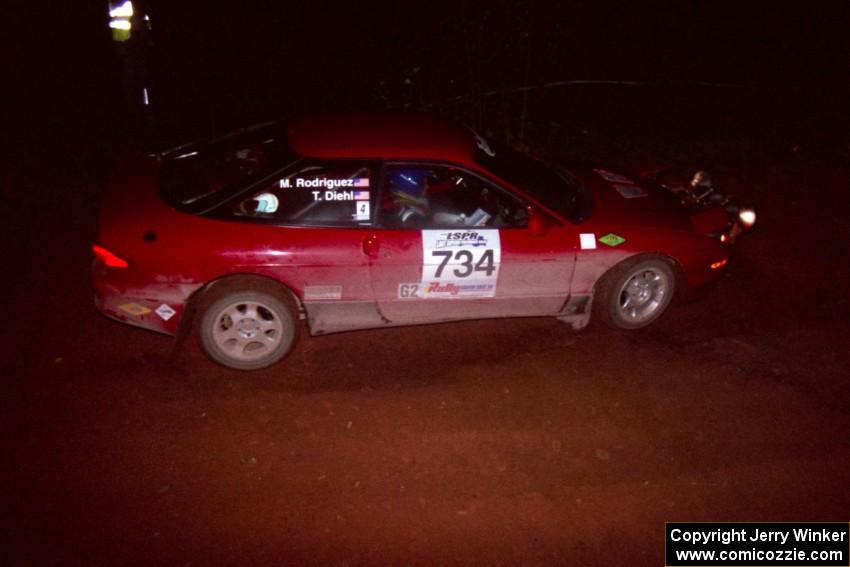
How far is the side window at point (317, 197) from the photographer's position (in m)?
4.35

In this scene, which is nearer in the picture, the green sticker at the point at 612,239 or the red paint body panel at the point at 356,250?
the red paint body panel at the point at 356,250

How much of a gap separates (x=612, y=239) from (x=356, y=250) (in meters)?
1.83

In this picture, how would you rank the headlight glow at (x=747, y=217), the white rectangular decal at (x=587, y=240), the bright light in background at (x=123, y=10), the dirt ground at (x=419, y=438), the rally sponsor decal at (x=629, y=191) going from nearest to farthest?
the dirt ground at (x=419, y=438), the white rectangular decal at (x=587, y=240), the rally sponsor decal at (x=629, y=191), the headlight glow at (x=747, y=217), the bright light in background at (x=123, y=10)

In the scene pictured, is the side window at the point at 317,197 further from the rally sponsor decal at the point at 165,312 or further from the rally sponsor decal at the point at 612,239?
the rally sponsor decal at the point at 612,239

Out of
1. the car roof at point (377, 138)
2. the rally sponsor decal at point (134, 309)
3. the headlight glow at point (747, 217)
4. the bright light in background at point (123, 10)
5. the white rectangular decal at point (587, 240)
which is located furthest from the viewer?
the bright light in background at point (123, 10)

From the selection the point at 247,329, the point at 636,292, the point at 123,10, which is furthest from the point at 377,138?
the point at 123,10

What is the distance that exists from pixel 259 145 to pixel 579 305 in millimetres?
2576

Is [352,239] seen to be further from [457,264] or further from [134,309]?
[134,309]

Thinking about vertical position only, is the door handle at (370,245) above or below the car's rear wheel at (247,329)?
above

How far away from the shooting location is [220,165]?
15.3ft

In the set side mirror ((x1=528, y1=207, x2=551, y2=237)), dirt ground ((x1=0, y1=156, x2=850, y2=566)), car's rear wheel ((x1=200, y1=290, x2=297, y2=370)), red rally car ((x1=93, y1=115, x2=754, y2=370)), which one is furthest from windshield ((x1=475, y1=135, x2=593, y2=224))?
car's rear wheel ((x1=200, y1=290, x2=297, y2=370))

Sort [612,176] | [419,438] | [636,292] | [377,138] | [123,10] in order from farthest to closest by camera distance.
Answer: [123,10]
[612,176]
[636,292]
[377,138]
[419,438]

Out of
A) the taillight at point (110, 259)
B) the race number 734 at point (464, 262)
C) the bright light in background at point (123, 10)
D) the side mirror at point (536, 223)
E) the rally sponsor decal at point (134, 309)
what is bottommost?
the rally sponsor decal at point (134, 309)

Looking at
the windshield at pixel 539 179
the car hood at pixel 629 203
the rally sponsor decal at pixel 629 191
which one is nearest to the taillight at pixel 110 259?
the windshield at pixel 539 179
